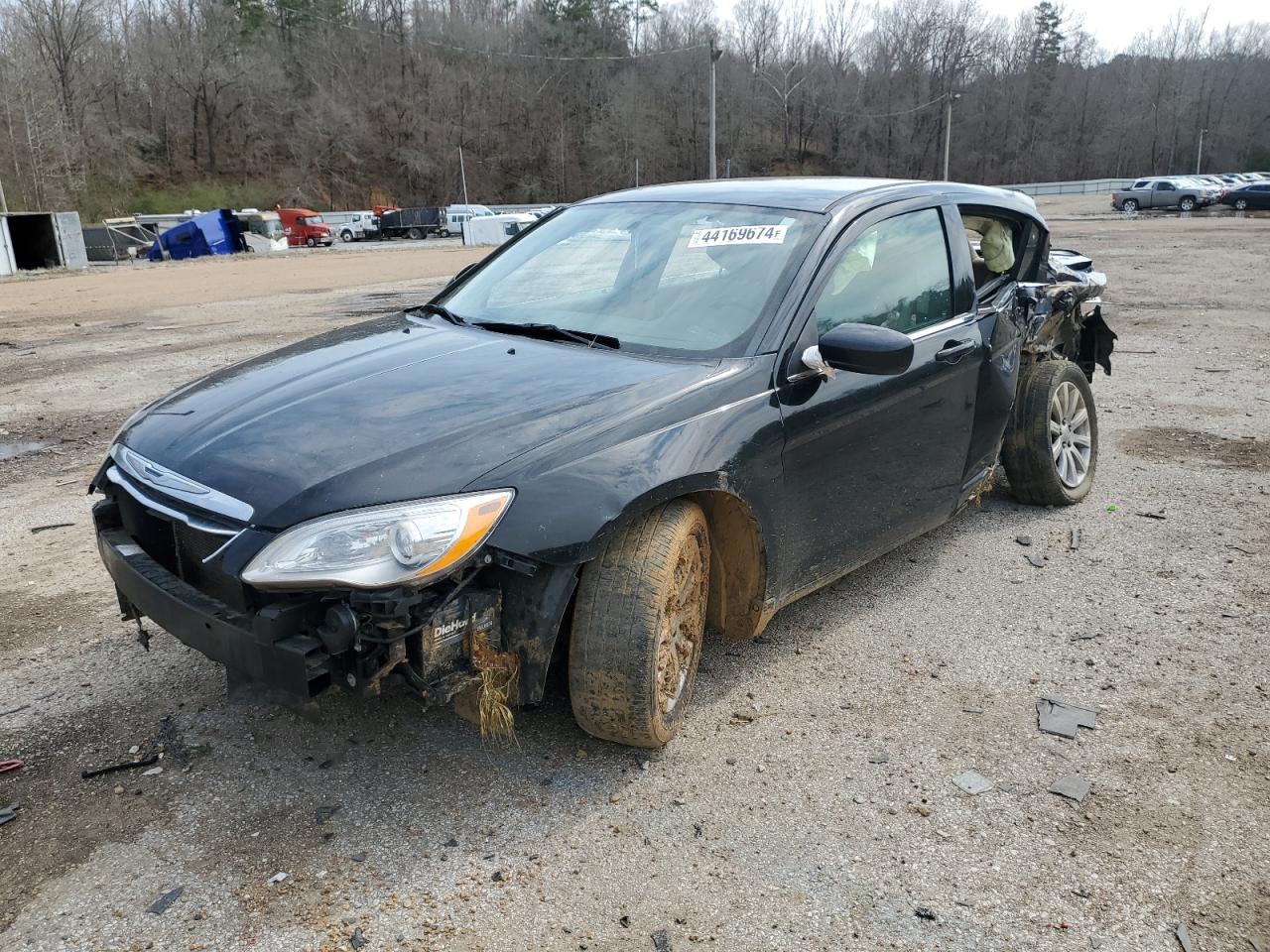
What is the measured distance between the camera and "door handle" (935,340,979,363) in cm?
402

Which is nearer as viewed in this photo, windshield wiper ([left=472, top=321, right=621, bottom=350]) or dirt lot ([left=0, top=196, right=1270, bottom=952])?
dirt lot ([left=0, top=196, right=1270, bottom=952])

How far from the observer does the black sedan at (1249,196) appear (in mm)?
39438

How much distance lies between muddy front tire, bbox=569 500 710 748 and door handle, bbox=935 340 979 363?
5.18 ft

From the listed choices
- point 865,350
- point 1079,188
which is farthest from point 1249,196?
point 865,350

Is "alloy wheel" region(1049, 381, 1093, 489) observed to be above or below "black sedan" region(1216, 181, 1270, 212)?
below

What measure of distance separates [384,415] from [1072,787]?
7.66ft

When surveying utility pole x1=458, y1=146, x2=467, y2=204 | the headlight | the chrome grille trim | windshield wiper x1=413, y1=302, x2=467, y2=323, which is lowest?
the headlight

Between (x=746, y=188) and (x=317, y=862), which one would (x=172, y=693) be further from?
(x=746, y=188)

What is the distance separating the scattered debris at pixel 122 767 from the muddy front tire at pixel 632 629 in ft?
4.36

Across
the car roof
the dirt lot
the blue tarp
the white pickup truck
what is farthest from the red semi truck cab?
the car roof

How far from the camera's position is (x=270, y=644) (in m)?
2.44

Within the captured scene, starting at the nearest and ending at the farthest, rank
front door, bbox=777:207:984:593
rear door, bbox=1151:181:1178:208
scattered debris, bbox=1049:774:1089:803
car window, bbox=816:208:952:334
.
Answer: scattered debris, bbox=1049:774:1089:803
front door, bbox=777:207:984:593
car window, bbox=816:208:952:334
rear door, bbox=1151:181:1178:208

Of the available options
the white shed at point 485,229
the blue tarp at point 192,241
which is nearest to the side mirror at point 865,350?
the white shed at point 485,229

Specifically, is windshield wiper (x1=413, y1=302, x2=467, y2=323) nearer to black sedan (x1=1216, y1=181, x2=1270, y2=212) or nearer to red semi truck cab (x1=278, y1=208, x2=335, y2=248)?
black sedan (x1=1216, y1=181, x2=1270, y2=212)
